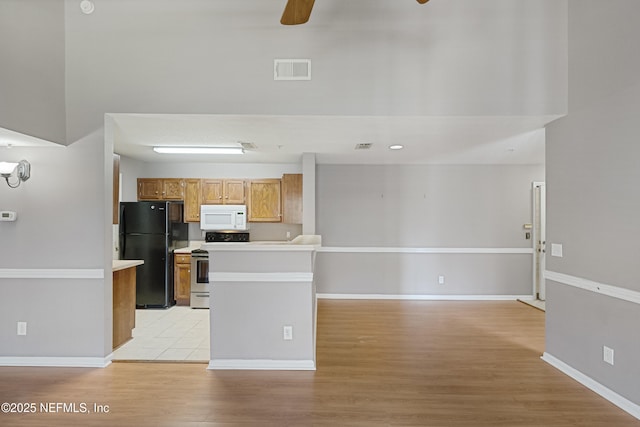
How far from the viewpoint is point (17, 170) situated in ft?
10.4

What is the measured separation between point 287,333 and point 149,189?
4.13 metres

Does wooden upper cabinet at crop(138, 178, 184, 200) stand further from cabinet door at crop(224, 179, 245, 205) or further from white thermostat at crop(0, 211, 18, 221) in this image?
white thermostat at crop(0, 211, 18, 221)

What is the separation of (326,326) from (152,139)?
318 centimetres

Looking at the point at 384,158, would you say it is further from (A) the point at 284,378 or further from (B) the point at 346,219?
(A) the point at 284,378

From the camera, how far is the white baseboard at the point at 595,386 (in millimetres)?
2482

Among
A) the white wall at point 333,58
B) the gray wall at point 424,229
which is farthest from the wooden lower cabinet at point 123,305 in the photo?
the gray wall at point 424,229

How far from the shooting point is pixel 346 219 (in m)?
6.00

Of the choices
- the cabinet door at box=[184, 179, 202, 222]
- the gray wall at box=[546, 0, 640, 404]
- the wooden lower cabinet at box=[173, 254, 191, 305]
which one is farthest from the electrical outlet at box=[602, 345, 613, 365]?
the cabinet door at box=[184, 179, 202, 222]

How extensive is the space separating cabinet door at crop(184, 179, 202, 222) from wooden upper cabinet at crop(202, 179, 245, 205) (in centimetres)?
10

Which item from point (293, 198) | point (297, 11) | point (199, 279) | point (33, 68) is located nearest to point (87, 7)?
point (33, 68)

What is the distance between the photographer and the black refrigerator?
5.41m

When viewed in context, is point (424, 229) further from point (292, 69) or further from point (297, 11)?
point (297, 11)

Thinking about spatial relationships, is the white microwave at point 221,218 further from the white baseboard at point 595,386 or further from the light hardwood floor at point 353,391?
the white baseboard at point 595,386

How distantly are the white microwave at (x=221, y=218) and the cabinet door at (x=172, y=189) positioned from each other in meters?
0.49
